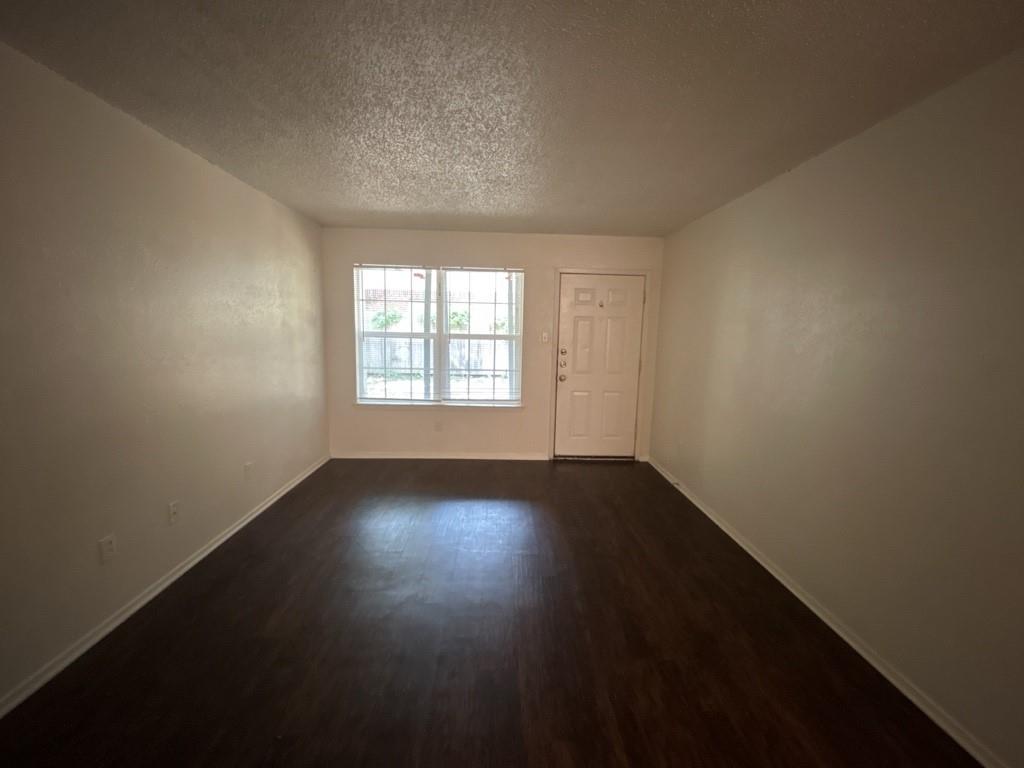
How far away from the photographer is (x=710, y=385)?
3197mm

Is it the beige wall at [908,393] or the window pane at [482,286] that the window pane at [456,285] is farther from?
the beige wall at [908,393]

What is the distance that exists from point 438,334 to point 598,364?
5.36ft

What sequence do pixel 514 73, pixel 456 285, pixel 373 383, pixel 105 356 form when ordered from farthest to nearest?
pixel 373 383
pixel 456 285
pixel 105 356
pixel 514 73

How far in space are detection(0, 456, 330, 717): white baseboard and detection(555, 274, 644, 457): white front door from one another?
287 centimetres

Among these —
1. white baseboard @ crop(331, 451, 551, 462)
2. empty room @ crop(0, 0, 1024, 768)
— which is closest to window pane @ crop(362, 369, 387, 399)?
white baseboard @ crop(331, 451, 551, 462)

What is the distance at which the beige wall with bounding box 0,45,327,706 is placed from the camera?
1.45 m

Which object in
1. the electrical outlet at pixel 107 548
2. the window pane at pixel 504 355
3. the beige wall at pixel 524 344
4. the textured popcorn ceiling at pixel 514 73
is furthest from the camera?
the window pane at pixel 504 355

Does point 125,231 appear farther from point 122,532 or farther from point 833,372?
point 833,372

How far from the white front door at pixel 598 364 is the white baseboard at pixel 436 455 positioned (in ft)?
0.93

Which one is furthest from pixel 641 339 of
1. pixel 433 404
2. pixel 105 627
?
pixel 105 627

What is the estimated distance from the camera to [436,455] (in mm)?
4312

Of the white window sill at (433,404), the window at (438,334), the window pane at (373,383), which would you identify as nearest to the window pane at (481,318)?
the window at (438,334)

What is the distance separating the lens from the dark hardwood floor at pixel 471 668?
53.8 inches

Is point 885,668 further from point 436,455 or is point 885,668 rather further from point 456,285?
point 456,285
